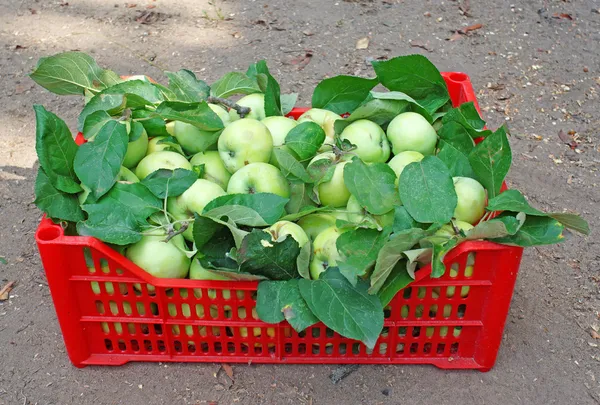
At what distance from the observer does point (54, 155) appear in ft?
6.46

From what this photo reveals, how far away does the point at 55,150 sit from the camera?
1.98 metres

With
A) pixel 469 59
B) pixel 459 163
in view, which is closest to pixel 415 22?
pixel 469 59

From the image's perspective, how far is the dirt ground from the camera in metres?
2.06

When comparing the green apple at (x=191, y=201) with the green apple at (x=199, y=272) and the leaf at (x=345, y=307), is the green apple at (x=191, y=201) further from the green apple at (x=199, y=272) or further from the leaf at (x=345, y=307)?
the leaf at (x=345, y=307)

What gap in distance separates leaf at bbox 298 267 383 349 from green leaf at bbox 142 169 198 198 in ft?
1.55

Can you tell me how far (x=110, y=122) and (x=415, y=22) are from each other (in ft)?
8.68

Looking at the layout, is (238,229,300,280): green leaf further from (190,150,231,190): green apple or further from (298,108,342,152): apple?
(298,108,342,152): apple

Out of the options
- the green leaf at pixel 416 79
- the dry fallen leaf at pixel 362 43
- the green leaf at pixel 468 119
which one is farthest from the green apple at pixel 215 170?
the dry fallen leaf at pixel 362 43

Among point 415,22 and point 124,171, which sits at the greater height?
point 124,171

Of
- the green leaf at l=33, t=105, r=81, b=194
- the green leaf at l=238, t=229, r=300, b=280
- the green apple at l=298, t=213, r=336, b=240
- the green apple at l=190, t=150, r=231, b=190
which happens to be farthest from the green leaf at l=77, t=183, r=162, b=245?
the green apple at l=298, t=213, r=336, b=240

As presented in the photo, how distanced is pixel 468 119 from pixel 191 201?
0.94m

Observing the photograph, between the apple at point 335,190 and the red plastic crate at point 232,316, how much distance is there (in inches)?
13.3

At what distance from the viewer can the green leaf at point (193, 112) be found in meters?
2.09

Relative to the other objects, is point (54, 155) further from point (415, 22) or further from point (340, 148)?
point (415, 22)
